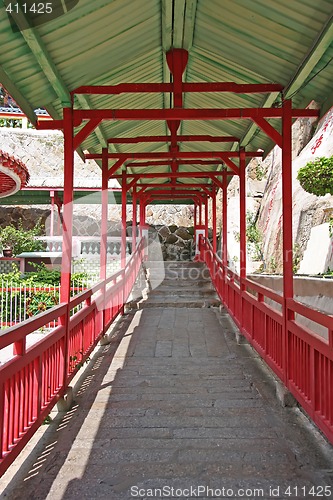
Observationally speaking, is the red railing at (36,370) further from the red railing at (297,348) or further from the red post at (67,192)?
the red railing at (297,348)

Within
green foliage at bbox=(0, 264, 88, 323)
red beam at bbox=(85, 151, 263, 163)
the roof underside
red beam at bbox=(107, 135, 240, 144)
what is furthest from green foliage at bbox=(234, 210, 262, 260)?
the roof underside

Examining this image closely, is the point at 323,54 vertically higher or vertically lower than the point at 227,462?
higher

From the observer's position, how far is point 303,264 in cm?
1410

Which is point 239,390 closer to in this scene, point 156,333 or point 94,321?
point 94,321

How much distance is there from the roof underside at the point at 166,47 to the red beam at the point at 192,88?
0.36 feet

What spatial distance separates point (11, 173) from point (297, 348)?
597 centimetres

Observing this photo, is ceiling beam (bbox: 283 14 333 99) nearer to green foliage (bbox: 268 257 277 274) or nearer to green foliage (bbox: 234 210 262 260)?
green foliage (bbox: 268 257 277 274)

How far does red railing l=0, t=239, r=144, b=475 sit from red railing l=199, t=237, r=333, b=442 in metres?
2.17

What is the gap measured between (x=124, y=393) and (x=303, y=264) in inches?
430

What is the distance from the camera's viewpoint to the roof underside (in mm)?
3428

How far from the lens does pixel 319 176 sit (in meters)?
9.84

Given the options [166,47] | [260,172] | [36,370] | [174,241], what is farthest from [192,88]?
[260,172]

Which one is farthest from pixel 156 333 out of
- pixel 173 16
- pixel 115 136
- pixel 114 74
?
pixel 173 16
